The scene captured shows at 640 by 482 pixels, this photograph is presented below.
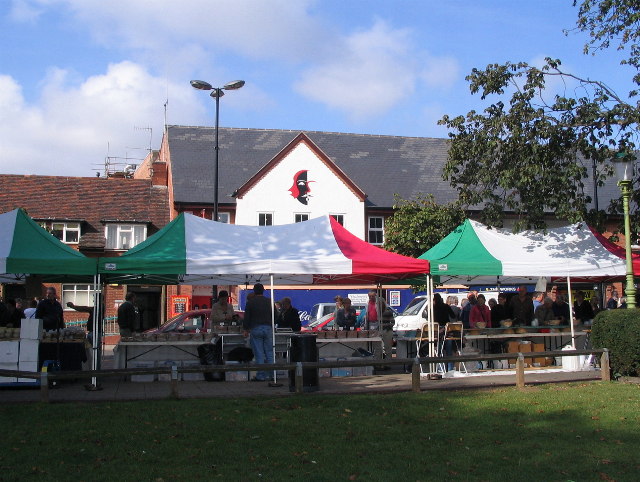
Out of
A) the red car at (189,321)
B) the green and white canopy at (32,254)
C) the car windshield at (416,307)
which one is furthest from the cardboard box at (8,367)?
the car windshield at (416,307)

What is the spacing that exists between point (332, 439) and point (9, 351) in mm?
7252

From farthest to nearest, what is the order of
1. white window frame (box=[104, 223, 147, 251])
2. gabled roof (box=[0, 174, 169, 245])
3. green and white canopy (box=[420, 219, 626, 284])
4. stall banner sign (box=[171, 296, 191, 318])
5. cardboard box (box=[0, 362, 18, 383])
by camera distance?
gabled roof (box=[0, 174, 169, 245]), white window frame (box=[104, 223, 147, 251]), stall banner sign (box=[171, 296, 191, 318]), green and white canopy (box=[420, 219, 626, 284]), cardboard box (box=[0, 362, 18, 383])

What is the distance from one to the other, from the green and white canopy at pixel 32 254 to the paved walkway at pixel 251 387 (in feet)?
6.93

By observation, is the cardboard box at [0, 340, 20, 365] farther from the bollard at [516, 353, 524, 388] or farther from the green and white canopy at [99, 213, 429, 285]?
the bollard at [516, 353, 524, 388]

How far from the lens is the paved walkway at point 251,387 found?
12.1m

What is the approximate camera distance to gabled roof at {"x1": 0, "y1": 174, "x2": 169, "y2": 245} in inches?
1516

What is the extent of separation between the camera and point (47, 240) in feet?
45.9

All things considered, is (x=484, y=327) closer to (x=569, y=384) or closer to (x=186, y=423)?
(x=569, y=384)

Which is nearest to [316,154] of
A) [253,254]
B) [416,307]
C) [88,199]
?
[88,199]

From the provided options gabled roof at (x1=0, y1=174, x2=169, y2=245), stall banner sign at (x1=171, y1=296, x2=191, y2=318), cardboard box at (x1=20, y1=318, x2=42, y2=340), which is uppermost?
gabled roof at (x1=0, y1=174, x2=169, y2=245)

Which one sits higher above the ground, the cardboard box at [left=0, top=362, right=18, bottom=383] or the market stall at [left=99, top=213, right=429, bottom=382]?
the market stall at [left=99, top=213, right=429, bottom=382]

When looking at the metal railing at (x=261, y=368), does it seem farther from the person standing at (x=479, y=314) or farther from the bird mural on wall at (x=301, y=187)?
the bird mural on wall at (x=301, y=187)

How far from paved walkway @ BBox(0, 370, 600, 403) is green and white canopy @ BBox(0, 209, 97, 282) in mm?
2113

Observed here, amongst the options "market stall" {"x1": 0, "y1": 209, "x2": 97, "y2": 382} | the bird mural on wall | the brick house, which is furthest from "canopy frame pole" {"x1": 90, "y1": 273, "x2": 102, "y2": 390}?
the bird mural on wall
